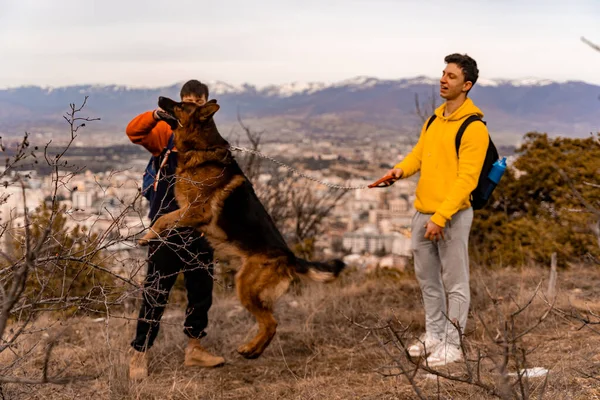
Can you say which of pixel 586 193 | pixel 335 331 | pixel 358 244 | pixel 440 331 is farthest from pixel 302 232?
pixel 440 331

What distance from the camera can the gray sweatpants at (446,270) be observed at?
4.86m

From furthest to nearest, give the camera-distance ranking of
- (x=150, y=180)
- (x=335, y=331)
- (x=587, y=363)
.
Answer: (x=335, y=331), (x=150, y=180), (x=587, y=363)

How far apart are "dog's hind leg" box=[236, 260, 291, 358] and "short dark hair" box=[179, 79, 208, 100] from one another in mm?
1365

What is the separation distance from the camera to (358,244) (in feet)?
45.3

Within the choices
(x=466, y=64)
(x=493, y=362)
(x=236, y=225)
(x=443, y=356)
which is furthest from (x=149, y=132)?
(x=493, y=362)

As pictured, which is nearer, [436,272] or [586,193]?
[436,272]

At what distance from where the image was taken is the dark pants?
4.81 m

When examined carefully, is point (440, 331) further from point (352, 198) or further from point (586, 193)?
point (352, 198)

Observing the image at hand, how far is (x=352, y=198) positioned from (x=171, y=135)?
14.5 meters

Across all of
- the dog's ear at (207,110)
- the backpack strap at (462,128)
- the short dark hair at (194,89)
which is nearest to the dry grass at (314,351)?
the backpack strap at (462,128)

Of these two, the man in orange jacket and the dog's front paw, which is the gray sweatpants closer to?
the dog's front paw

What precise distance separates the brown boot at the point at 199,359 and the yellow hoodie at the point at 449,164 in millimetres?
2002

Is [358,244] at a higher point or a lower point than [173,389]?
lower

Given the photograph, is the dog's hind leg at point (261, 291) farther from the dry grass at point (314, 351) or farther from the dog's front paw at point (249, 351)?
the dry grass at point (314, 351)
